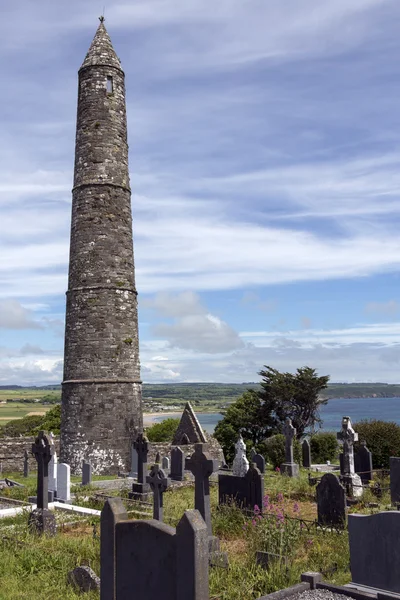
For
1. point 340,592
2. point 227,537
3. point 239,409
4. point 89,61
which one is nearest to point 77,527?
point 227,537

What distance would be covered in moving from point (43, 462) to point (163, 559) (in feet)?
28.8

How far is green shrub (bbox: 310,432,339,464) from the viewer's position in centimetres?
3027

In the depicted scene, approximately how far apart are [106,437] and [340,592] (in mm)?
16004

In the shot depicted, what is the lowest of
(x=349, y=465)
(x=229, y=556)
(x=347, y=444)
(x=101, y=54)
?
(x=229, y=556)

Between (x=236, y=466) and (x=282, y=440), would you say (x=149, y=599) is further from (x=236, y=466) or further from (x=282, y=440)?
(x=282, y=440)

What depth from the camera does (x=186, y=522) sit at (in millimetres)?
5922

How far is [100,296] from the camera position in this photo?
2319 centimetres

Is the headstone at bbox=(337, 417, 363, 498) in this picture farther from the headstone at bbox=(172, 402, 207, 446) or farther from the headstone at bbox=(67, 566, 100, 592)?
the headstone at bbox=(172, 402, 207, 446)

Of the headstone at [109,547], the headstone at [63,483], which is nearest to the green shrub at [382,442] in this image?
the headstone at [63,483]

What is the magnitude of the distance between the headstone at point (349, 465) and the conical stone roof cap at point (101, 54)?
1684cm

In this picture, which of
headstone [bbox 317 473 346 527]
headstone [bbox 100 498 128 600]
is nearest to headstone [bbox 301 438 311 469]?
headstone [bbox 317 473 346 527]

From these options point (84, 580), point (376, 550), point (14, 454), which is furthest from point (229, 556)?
point (14, 454)

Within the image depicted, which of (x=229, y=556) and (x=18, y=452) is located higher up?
(x=18, y=452)

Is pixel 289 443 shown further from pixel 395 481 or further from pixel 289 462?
pixel 395 481
